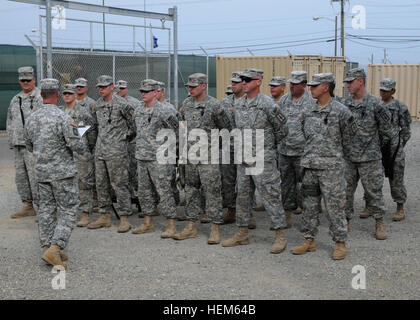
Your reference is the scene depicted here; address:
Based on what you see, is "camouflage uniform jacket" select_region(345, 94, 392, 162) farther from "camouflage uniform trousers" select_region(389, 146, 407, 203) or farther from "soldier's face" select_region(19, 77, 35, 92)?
"soldier's face" select_region(19, 77, 35, 92)

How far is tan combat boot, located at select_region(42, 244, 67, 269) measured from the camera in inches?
187

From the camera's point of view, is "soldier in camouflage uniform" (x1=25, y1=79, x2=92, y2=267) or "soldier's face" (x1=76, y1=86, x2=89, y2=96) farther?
"soldier's face" (x1=76, y1=86, x2=89, y2=96)

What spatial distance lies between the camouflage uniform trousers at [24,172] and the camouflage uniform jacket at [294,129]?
3453 millimetres

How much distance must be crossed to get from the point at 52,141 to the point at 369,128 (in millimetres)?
3592

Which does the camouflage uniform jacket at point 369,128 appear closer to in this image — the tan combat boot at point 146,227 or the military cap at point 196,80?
the military cap at point 196,80

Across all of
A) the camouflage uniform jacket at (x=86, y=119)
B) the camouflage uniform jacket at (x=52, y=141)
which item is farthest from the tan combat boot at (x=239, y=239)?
the camouflage uniform jacket at (x=86, y=119)

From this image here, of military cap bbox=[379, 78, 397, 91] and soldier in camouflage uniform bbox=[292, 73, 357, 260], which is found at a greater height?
military cap bbox=[379, 78, 397, 91]

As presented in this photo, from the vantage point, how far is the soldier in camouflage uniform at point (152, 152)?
233 inches

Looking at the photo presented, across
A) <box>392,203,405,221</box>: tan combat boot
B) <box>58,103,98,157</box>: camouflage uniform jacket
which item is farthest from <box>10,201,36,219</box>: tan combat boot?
<box>392,203,405,221</box>: tan combat boot

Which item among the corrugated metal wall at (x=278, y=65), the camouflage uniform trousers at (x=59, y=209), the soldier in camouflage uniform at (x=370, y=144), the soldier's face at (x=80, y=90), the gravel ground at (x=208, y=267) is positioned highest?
the corrugated metal wall at (x=278, y=65)

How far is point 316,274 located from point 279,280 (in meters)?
0.41

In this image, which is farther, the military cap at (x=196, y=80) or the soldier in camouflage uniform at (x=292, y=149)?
the soldier in camouflage uniform at (x=292, y=149)

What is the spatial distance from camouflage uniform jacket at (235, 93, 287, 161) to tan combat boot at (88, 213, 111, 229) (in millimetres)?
2347

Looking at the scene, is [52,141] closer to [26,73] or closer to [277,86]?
[26,73]
